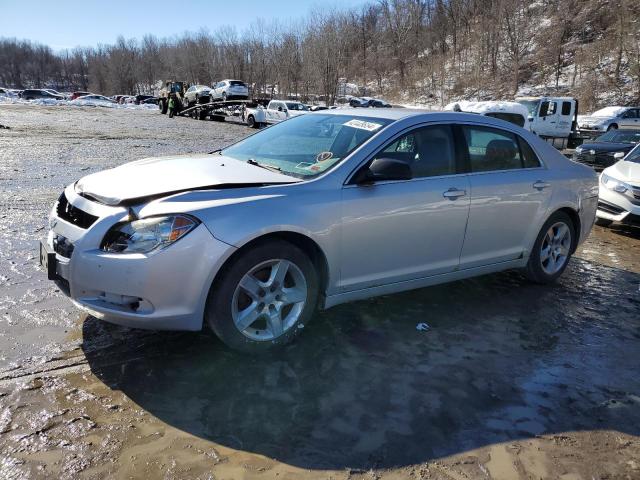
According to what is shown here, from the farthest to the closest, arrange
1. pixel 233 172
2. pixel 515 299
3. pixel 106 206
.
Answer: pixel 515 299, pixel 233 172, pixel 106 206

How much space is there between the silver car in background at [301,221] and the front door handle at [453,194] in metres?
0.01

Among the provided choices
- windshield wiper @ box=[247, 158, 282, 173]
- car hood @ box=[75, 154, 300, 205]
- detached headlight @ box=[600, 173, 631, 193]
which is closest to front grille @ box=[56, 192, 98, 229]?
car hood @ box=[75, 154, 300, 205]

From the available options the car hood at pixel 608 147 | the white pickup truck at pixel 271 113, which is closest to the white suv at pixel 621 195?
the car hood at pixel 608 147

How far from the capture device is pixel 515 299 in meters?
4.90

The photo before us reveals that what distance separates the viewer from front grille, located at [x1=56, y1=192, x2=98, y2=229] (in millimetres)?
3303

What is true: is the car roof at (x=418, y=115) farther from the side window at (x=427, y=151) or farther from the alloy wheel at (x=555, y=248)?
the alloy wheel at (x=555, y=248)

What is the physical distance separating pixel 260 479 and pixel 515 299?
10.6 feet

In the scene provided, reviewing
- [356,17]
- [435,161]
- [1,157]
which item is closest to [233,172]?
[435,161]

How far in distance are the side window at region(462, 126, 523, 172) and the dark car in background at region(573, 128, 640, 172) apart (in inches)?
448

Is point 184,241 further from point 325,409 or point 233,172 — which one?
point 325,409

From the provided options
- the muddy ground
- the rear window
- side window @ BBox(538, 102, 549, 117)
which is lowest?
the muddy ground

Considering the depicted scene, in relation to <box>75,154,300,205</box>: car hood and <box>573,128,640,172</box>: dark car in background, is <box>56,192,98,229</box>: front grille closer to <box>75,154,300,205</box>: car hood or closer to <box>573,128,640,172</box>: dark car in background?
<box>75,154,300,205</box>: car hood

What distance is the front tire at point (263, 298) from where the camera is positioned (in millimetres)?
3281

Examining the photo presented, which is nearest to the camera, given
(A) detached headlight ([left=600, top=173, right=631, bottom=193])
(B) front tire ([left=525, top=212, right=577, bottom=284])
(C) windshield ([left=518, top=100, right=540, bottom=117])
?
(B) front tire ([left=525, top=212, right=577, bottom=284])
